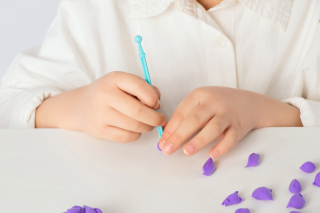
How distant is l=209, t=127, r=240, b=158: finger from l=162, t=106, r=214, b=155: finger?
1.5 inches

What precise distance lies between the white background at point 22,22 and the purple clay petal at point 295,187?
122cm

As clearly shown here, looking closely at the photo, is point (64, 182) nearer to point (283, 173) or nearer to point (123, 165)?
point (123, 165)

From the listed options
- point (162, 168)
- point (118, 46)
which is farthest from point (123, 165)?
point (118, 46)

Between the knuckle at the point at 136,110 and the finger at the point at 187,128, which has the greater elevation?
the knuckle at the point at 136,110

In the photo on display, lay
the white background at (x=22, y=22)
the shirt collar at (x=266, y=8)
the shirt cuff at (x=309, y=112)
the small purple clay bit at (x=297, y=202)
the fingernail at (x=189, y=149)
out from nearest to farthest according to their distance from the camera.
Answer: the small purple clay bit at (x=297, y=202) → the fingernail at (x=189, y=149) → the shirt cuff at (x=309, y=112) → the shirt collar at (x=266, y=8) → the white background at (x=22, y=22)

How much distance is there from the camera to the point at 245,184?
0.37m

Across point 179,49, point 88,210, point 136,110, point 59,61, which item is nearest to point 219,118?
point 136,110

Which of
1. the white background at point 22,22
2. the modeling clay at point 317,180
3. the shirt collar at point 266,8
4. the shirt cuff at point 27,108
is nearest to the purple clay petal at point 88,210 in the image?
the modeling clay at point 317,180

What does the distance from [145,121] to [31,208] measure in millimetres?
180

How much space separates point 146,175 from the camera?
15.9 inches

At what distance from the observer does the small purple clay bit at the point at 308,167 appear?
0.37m

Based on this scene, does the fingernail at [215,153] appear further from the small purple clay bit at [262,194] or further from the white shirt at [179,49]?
the white shirt at [179,49]

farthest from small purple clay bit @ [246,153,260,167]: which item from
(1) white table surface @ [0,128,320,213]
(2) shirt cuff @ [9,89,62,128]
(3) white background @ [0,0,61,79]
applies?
(3) white background @ [0,0,61,79]

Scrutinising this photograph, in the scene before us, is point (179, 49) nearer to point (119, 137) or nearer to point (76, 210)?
point (119, 137)
